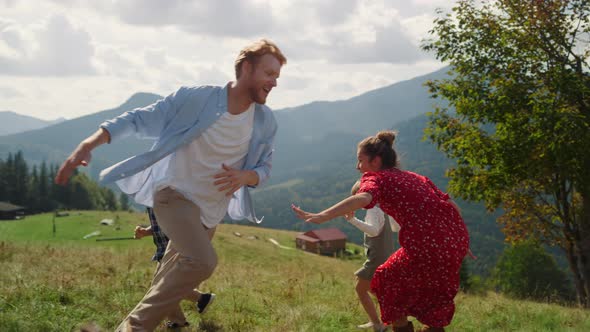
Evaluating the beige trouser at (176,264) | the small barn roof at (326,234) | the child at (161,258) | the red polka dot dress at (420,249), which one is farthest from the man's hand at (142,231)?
the small barn roof at (326,234)

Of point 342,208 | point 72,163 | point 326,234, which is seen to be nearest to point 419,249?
point 342,208

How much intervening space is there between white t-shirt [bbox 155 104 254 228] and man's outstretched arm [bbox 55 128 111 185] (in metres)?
0.79

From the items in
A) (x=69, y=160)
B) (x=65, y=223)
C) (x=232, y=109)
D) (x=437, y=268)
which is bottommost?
(x=65, y=223)

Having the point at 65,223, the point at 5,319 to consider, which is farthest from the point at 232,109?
the point at 65,223

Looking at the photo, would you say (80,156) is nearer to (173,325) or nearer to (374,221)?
(173,325)

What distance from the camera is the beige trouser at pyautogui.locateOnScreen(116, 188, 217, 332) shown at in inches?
164

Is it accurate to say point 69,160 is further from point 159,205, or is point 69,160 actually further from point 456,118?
point 456,118

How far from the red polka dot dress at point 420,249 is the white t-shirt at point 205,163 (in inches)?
52.6

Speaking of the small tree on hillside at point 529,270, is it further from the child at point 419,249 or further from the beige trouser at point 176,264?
the beige trouser at point 176,264

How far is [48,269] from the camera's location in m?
8.38

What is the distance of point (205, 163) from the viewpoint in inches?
182

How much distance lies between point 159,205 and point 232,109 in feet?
3.68

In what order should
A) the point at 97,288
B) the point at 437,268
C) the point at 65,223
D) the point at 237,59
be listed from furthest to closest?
the point at 65,223, the point at 97,288, the point at 237,59, the point at 437,268

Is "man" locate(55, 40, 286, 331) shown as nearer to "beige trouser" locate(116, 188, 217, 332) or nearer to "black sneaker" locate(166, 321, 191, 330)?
"beige trouser" locate(116, 188, 217, 332)
